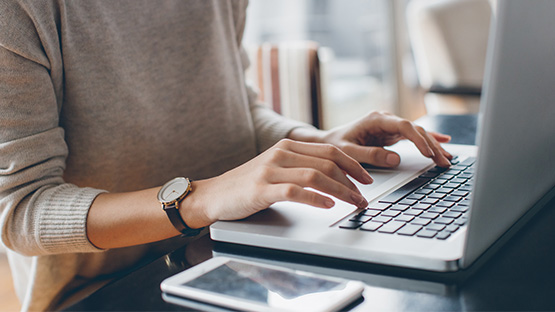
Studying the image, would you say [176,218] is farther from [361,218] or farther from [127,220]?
[361,218]

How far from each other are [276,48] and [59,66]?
793 mm

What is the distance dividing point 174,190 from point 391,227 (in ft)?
0.92

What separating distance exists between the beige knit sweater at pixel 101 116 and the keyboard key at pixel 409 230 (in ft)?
1.36

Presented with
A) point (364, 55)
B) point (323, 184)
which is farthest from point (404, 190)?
point (364, 55)

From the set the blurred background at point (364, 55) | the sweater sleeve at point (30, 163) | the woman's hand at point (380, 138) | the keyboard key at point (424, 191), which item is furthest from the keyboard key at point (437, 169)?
the blurred background at point (364, 55)

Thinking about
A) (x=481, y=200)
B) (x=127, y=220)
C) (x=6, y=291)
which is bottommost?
(x=6, y=291)

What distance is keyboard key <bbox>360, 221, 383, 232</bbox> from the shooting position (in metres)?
0.53

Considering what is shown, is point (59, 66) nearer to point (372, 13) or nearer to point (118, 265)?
point (118, 265)

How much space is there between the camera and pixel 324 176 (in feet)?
1.93

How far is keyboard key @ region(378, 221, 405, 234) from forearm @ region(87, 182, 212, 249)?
26 cm

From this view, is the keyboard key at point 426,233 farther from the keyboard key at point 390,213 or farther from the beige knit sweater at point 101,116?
the beige knit sweater at point 101,116

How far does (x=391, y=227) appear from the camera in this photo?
52 cm

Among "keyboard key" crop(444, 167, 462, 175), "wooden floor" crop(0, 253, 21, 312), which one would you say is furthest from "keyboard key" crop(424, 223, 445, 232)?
"wooden floor" crop(0, 253, 21, 312)

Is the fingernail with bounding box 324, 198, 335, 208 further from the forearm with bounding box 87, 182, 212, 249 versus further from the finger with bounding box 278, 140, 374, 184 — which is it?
the forearm with bounding box 87, 182, 212, 249
